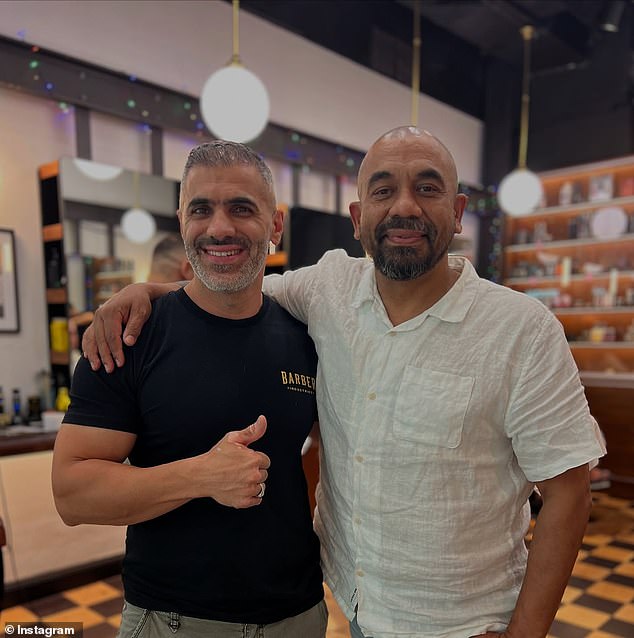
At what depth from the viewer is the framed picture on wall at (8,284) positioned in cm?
344

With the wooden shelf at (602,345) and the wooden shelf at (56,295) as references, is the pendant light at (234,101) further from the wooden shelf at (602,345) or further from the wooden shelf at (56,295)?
the wooden shelf at (602,345)

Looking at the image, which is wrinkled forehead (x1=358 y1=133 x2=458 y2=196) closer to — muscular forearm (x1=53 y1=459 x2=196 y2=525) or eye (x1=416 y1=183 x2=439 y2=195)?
eye (x1=416 y1=183 x2=439 y2=195)

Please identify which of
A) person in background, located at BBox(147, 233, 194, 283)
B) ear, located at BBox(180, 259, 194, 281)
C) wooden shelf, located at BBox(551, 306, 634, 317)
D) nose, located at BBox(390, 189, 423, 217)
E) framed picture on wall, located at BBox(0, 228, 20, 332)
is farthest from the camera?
wooden shelf, located at BBox(551, 306, 634, 317)

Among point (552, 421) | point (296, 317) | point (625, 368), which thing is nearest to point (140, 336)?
point (296, 317)

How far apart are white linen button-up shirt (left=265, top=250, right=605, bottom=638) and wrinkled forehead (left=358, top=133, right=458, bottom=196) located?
0.27 metres

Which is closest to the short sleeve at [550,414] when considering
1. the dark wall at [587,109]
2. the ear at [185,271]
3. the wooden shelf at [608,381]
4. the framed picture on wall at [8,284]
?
the ear at [185,271]

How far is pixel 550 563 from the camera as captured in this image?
1.26 metres

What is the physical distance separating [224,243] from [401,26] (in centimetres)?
553

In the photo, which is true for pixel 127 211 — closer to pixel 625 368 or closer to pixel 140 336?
pixel 140 336

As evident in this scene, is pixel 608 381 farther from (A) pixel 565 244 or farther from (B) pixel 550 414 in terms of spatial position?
(B) pixel 550 414

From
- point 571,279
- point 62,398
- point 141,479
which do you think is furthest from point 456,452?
point 571,279

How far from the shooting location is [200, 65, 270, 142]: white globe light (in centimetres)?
324

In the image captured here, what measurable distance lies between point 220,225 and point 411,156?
469 millimetres

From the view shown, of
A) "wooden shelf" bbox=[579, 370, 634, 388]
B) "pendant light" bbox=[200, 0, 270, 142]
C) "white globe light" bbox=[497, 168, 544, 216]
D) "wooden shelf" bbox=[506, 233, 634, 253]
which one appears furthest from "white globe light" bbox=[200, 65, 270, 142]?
"wooden shelf" bbox=[506, 233, 634, 253]
